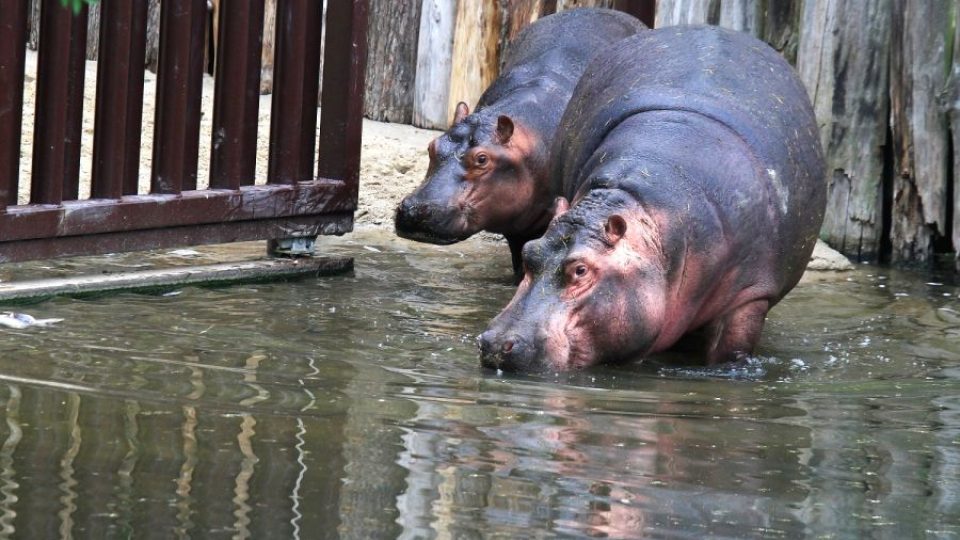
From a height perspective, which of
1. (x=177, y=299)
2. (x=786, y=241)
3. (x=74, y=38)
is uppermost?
(x=74, y=38)

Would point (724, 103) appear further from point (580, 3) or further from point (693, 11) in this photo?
point (580, 3)

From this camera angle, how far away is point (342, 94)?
6234 mm

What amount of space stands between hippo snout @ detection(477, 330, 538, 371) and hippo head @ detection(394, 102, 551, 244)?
Result: 2.02 metres

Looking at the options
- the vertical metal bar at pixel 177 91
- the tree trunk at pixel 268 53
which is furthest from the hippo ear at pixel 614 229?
the tree trunk at pixel 268 53

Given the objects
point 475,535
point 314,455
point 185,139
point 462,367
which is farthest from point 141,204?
point 475,535

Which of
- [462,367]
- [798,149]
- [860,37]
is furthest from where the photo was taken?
[860,37]

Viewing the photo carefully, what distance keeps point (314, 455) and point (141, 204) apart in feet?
8.26

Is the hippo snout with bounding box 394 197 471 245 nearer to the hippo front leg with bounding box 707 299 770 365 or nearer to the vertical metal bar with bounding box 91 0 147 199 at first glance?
the vertical metal bar with bounding box 91 0 147 199

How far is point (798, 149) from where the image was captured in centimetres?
500

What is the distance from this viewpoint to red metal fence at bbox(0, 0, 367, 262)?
5094 millimetres

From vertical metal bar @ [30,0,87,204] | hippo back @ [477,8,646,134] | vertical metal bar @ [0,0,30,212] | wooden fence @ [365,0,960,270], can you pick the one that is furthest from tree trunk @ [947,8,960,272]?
vertical metal bar @ [0,0,30,212]

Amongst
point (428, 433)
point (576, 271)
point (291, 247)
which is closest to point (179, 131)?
point (291, 247)

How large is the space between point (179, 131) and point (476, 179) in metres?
1.37

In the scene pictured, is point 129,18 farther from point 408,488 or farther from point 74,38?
point 408,488
